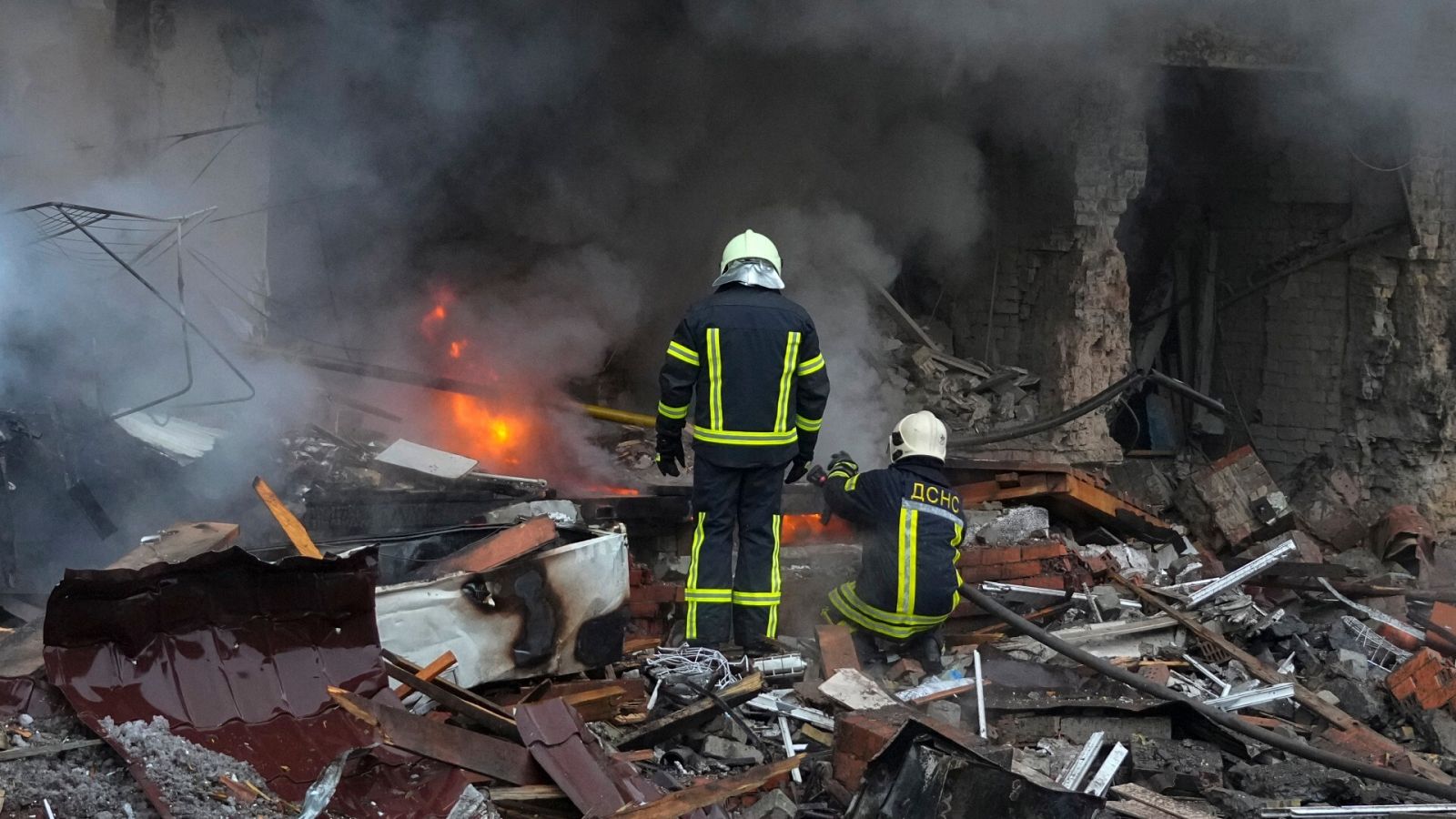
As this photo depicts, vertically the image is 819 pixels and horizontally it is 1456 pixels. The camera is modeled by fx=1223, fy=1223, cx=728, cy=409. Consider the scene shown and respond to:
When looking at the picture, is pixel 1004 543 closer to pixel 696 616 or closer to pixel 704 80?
pixel 696 616

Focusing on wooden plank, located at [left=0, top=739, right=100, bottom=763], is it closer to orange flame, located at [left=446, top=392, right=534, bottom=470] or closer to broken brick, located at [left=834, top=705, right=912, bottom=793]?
→ broken brick, located at [left=834, top=705, right=912, bottom=793]

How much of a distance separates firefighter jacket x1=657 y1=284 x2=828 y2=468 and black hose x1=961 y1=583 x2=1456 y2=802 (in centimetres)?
133

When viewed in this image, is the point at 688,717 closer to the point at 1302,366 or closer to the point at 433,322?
the point at 433,322

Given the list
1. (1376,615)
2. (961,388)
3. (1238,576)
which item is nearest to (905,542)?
(1238,576)

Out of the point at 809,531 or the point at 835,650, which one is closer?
the point at 835,650

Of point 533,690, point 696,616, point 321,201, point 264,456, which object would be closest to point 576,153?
point 321,201

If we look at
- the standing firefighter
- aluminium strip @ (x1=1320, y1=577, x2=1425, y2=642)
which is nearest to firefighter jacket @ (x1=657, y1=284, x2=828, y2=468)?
the standing firefighter

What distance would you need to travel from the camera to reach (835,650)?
18.4 ft

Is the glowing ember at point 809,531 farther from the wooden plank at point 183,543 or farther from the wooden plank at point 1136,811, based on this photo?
the wooden plank at point 183,543

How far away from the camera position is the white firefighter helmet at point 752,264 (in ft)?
18.6

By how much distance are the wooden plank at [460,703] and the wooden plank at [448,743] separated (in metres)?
0.14

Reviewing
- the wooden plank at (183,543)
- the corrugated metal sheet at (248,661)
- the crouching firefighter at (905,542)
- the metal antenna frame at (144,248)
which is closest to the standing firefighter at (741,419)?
the crouching firefighter at (905,542)

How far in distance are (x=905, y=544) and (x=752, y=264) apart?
1473mm

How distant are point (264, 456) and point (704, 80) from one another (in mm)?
4622
